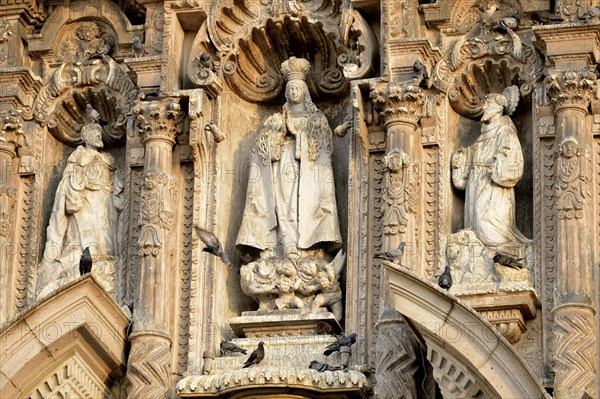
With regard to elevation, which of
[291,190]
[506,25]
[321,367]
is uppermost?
[506,25]

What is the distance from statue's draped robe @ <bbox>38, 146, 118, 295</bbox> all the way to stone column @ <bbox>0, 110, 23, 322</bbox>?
0.34 m

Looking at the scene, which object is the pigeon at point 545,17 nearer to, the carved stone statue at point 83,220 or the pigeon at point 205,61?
the pigeon at point 205,61

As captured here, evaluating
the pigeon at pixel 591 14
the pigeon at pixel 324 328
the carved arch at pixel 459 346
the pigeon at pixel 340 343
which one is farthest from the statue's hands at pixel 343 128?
the pigeon at pixel 591 14

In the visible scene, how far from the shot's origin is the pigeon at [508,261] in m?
21.6

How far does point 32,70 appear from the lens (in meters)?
24.3

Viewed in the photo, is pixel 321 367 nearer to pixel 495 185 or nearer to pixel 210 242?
pixel 210 242

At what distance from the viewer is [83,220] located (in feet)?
77.0

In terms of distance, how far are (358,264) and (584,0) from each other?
11.4 ft

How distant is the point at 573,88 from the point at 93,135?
5.26 metres

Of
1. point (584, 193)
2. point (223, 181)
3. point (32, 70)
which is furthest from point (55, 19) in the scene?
point (584, 193)

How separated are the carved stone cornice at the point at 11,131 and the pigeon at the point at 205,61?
2.03 m

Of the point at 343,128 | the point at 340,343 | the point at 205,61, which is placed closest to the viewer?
the point at 340,343

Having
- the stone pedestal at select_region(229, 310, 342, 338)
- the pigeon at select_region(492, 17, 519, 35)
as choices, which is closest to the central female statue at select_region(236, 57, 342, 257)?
the stone pedestal at select_region(229, 310, 342, 338)

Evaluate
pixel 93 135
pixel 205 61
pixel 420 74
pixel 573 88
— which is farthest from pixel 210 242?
pixel 573 88
